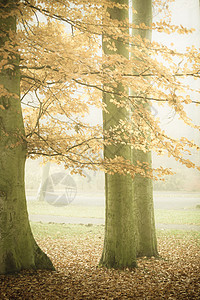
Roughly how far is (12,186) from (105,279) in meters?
2.30

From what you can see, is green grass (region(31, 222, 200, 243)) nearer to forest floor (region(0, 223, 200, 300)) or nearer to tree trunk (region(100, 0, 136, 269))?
forest floor (region(0, 223, 200, 300))

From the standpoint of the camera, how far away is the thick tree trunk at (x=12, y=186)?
4500mm

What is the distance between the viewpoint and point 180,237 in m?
9.09

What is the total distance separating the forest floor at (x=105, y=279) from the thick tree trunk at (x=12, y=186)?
249 mm

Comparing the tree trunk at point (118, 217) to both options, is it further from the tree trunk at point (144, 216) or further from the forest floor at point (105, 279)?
the tree trunk at point (144, 216)

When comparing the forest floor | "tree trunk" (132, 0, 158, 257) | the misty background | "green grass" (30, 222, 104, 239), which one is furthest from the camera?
the misty background

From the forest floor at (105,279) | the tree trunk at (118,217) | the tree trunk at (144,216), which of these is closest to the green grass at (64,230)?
the forest floor at (105,279)

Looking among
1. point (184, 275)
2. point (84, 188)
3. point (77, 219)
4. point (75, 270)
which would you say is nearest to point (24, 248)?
point (75, 270)

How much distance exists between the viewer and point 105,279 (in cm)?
468

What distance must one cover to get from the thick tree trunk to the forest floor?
9.8 inches

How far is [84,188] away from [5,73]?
29176 mm

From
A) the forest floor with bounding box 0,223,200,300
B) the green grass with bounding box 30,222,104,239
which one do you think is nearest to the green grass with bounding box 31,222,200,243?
the green grass with bounding box 30,222,104,239

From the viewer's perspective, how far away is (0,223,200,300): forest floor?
3.96 m

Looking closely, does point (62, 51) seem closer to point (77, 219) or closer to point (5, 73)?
point (5, 73)
